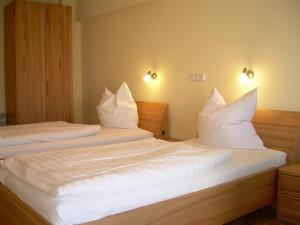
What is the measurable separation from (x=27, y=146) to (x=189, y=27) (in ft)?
7.19

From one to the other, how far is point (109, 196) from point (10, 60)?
12.5ft

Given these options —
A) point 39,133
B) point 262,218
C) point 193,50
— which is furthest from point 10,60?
point 262,218

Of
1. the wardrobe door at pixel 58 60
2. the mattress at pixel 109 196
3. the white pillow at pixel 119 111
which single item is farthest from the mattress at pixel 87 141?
the wardrobe door at pixel 58 60

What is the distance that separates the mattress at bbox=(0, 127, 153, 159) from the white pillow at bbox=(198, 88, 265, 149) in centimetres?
93

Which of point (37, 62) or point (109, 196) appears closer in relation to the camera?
point (109, 196)

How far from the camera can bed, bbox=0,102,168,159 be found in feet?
9.76

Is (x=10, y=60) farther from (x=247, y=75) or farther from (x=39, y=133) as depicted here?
(x=247, y=75)

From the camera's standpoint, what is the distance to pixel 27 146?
9.84 feet

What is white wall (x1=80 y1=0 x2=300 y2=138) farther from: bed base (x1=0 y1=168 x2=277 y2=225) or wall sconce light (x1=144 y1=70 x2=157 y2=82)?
bed base (x1=0 y1=168 x2=277 y2=225)

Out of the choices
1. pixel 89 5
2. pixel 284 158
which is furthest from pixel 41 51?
pixel 284 158

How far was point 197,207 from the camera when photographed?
215 cm

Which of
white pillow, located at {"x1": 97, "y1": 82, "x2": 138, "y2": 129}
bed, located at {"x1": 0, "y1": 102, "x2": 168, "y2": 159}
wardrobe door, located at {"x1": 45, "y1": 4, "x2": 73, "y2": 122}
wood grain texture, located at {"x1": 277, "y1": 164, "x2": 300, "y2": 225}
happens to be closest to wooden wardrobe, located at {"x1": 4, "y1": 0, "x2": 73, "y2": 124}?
wardrobe door, located at {"x1": 45, "y1": 4, "x2": 73, "y2": 122}

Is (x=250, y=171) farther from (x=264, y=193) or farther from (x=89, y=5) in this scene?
(x=89, y=5)

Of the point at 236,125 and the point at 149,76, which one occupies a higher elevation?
the point at 149,76
